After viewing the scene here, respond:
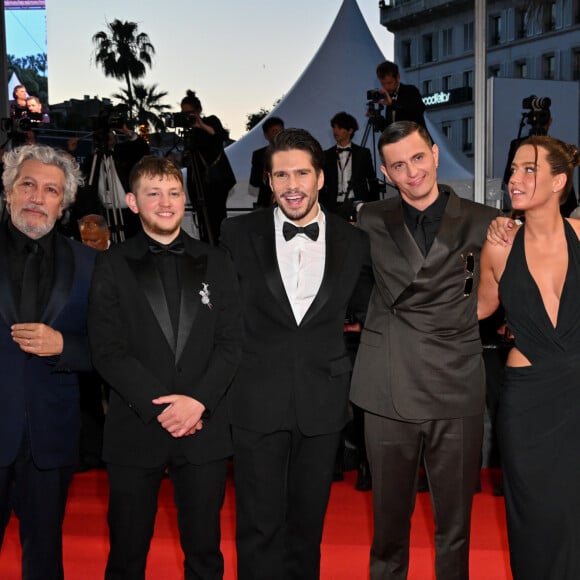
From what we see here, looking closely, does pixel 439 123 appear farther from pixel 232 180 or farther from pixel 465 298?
pixel 465 298

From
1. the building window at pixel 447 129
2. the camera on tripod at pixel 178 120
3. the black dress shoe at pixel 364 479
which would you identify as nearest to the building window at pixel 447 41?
the building window at pixel 447 129

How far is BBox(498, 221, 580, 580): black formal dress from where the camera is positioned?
2.66 metres

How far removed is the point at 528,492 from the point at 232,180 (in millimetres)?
4924

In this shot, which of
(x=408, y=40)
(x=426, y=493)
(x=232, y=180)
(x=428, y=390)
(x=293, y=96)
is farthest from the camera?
(x=293, y=96)

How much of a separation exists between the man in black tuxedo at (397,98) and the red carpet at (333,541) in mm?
3202

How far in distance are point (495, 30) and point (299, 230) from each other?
504 centimetres

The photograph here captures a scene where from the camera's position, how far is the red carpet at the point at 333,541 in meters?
3.35

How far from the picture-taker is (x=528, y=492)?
8.86 feet

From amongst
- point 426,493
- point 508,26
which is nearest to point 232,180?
point 508,26

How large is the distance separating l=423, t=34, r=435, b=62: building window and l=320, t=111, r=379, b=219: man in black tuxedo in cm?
134

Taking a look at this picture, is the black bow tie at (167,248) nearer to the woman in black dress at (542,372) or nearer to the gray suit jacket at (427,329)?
the gray suit jacket at (427,329)

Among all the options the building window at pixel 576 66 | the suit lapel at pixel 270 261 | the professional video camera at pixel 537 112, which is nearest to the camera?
the suit lapel at pixel 270 261

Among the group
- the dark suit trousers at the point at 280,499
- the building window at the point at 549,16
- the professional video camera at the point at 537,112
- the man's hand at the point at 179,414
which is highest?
the building window at the point at 549,16

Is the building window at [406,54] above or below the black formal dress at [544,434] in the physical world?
above
